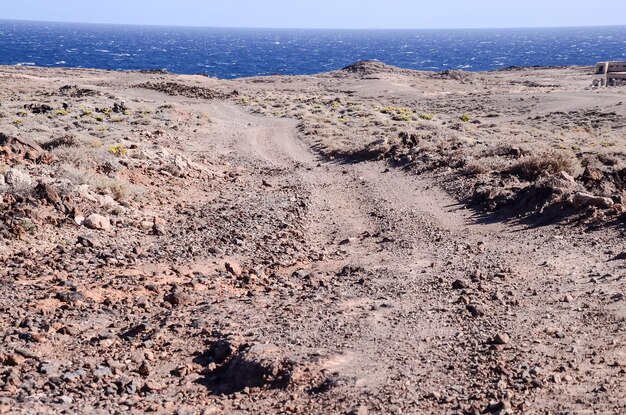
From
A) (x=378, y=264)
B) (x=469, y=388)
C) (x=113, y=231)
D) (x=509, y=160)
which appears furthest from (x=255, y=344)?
(x=509, y=160)

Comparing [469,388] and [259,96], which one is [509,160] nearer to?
[469,388]

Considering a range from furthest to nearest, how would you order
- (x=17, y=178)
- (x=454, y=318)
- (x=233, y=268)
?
1. (x=17, y=178)
2. (x=233, y=268)
3. (x=454, y=318)

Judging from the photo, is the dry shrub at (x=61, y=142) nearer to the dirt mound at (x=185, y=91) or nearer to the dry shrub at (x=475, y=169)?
the dry shrub at (x=475, y=169)

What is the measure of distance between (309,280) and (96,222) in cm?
399

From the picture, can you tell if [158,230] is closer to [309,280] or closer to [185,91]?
[309,280]

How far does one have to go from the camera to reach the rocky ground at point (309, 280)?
238 inches

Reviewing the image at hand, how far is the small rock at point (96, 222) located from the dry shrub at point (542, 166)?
30.6 ft

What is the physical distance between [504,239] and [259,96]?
34.7 metres

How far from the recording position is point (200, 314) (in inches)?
307

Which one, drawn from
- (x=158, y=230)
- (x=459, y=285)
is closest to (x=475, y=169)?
(x=158, y=230)

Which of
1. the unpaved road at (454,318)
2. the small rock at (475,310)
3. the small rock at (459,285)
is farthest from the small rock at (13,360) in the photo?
the small rock at (459,285)

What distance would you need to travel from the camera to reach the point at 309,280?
9.31m

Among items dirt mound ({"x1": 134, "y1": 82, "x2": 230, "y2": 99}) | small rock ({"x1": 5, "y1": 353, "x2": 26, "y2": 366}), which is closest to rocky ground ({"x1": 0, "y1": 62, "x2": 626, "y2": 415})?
small rock ({"x1": 5, "y1": 353, "x2": 26, "y2": 366})

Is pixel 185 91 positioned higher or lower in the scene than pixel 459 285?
lower
